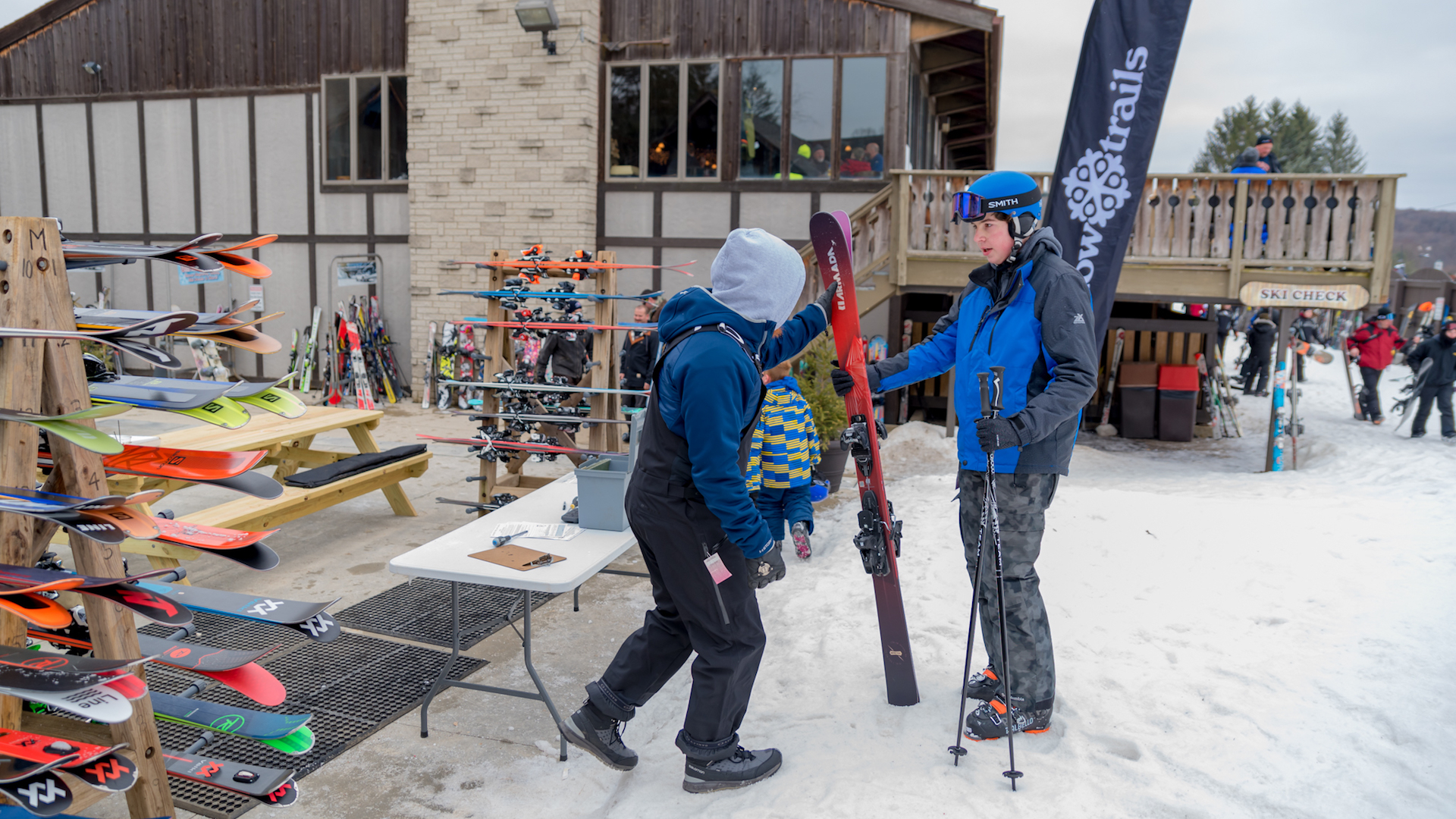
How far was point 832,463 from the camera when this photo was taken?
7109mm

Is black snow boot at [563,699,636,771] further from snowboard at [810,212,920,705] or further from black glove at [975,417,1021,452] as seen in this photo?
black glove at [975,417,1021,452]

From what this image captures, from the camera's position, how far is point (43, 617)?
196cm

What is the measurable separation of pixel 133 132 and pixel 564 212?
8.02m

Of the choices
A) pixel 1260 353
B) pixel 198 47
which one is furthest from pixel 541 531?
pixel 1260 353

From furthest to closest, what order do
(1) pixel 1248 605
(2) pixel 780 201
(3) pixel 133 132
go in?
(3) pixel 133 132 < (2) pixel 780 201 < (1) pixel 1248 605

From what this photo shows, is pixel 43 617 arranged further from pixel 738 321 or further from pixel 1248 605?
pixel 1248 605

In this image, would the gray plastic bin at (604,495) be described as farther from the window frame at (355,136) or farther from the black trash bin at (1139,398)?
the window frame at (355,136)

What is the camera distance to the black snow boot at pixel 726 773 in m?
2.89

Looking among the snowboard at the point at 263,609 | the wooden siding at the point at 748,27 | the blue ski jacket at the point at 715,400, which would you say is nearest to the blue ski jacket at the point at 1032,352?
the blue ski jacket at the point at 715,400

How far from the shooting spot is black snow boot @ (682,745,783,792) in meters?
2.89

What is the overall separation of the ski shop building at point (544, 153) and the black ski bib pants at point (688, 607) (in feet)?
23.0

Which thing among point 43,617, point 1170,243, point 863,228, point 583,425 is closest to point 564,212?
point 863,228

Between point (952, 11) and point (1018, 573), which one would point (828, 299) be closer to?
point (1018, 573)

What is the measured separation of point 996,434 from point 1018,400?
32cm
